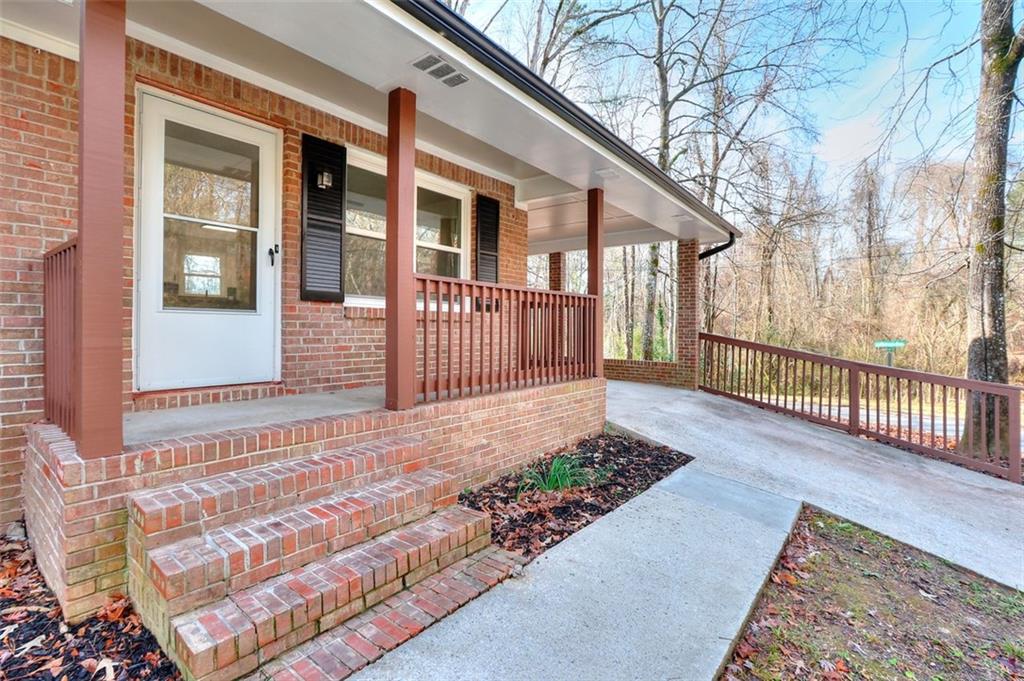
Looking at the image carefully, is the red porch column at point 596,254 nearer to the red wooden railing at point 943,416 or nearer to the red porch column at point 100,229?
the red wooden railing at point 943,416

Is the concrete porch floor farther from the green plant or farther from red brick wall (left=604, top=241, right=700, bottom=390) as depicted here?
red brick wall (left=604, top=241, right=700, bottom=390)

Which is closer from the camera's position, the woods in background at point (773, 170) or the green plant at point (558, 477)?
the green plant at point (558, 477)

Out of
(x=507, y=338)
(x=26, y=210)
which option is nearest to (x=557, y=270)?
(x=507, y=338)

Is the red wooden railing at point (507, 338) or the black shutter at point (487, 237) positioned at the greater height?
the black shutter at point (487, 237)

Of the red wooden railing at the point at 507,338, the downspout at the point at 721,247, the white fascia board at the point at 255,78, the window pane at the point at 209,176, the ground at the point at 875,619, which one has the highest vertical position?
the white fascia board at the point at 255,78

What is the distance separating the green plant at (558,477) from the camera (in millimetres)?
3846

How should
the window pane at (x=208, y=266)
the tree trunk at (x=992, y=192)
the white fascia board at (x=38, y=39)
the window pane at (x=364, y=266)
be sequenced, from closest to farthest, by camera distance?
the white fascia board at (x=38, y=39) → the window pane at (x=208, y=266) → the window pane at (x=364, y=266) → the tree trunk at (x=992, y=192)

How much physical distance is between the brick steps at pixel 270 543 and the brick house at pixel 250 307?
0.04ft

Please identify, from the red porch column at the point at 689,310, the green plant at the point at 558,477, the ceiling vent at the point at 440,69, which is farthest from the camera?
the red porch column at the point at 689,310

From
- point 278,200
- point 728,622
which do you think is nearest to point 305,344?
point 278,200

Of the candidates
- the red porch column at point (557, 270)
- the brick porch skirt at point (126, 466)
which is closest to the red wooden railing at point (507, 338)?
the brick porch skirt at point (126, 466)

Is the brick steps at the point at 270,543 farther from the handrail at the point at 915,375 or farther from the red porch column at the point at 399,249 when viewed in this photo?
the handrail at the point at 915,375

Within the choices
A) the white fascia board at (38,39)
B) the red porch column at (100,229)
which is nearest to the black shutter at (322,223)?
the white fascia board at (38,39)

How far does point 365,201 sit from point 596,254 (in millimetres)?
2673
